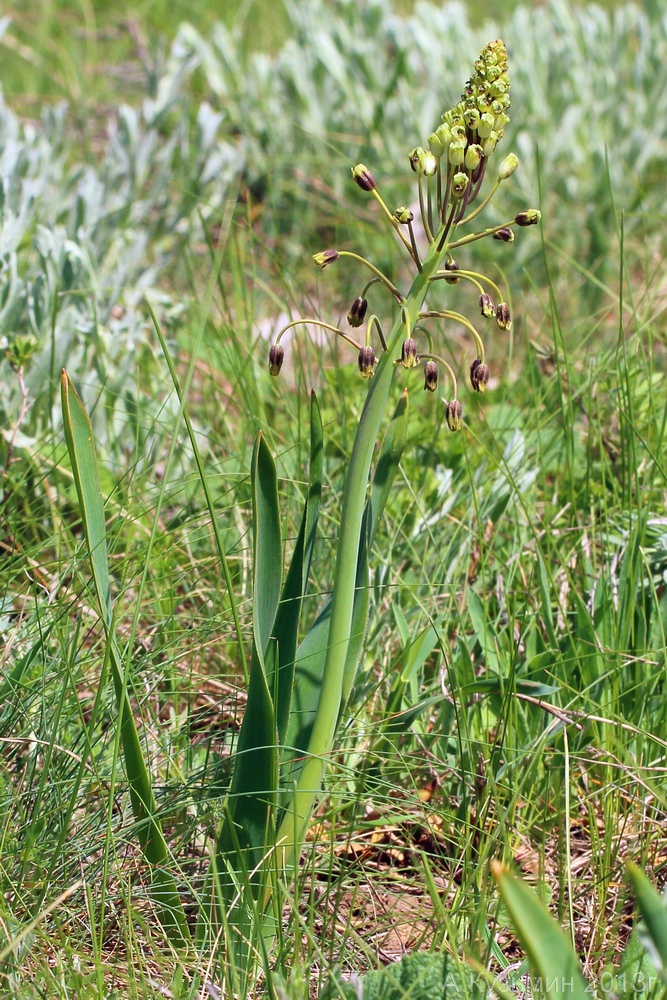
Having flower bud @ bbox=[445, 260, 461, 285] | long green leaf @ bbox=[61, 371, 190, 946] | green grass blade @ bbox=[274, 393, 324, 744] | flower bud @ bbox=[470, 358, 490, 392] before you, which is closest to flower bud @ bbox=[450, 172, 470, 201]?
flower bud @ bbox=[445, 260, 461, 285]

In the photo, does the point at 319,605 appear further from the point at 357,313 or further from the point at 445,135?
the point at 445,135

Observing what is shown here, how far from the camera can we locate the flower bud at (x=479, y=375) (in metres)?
1.30

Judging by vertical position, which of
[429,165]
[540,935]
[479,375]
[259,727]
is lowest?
[540,935]

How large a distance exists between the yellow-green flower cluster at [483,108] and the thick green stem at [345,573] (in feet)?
0.40

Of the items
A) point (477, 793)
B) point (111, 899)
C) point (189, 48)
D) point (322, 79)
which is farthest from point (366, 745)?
point (322, 79)

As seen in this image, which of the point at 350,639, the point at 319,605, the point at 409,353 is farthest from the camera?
the point at 319,605

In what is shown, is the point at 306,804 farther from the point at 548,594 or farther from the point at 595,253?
the point at 595,253

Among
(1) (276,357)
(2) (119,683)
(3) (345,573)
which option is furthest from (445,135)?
(2) (119,683)

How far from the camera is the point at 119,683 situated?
1.31m

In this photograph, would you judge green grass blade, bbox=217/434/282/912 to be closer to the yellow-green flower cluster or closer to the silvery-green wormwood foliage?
the silvery-green wormwood foliage

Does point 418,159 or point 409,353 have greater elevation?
point 418,159

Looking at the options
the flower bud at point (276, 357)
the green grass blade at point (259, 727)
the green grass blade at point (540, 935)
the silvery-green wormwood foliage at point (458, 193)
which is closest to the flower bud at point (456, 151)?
the silvery-green wormwood foliage at point (458, 193)

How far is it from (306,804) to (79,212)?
7.49 ft

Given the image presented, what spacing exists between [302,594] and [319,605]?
0.62 metres
